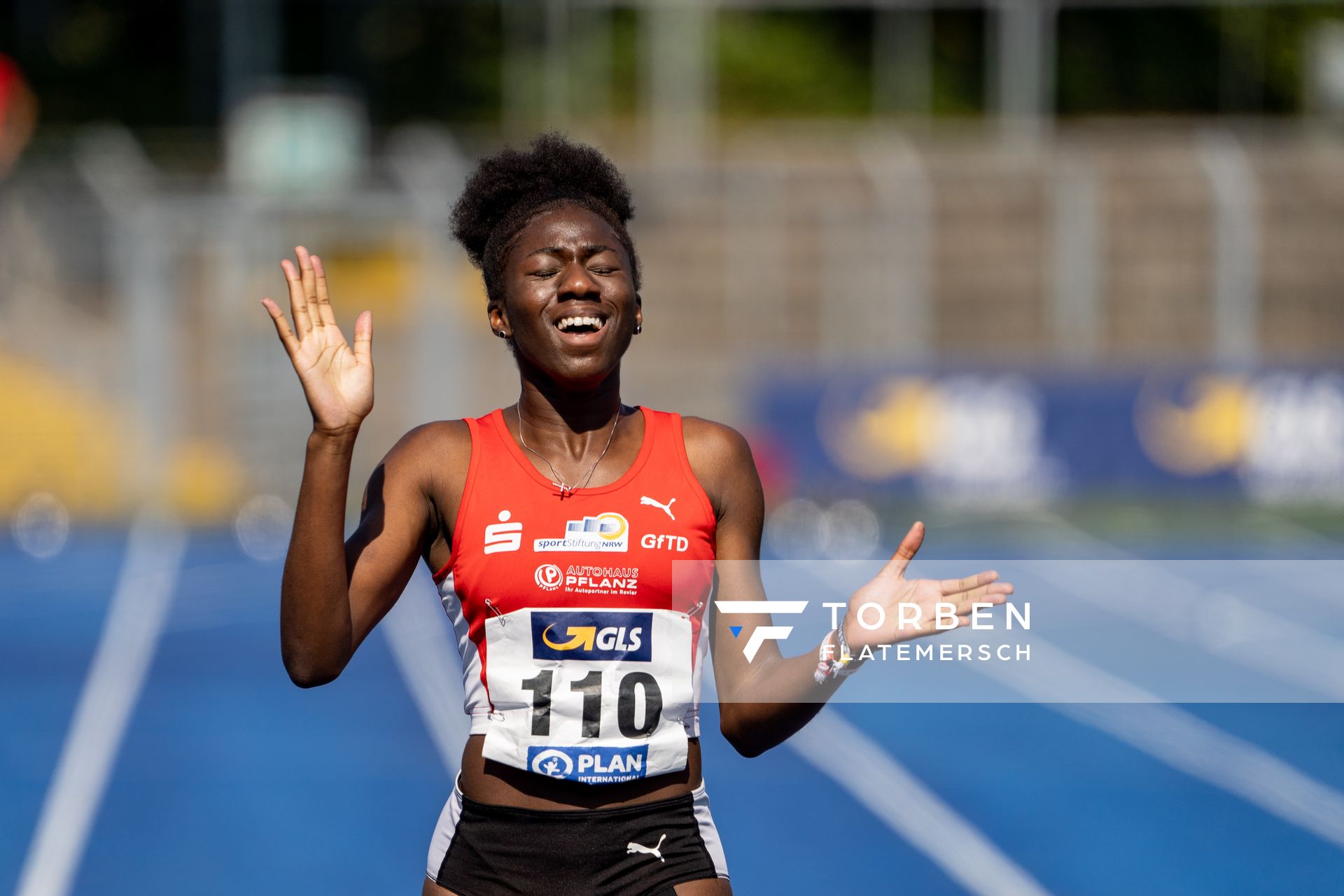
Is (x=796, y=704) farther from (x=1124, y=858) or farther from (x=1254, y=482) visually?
(x=1254, y=482)

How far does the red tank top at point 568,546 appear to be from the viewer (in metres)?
2.91

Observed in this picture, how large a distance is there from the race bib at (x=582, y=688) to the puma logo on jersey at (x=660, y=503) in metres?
0.18

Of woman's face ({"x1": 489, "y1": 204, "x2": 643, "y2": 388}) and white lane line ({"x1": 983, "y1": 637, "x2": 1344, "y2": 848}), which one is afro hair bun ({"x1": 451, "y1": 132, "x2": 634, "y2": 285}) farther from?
white lane line ({"x1": 983, "y1": 637, "x2": 1344, "y2": 848})

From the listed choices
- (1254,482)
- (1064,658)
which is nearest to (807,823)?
(1064,658)

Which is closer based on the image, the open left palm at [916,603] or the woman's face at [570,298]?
the open left palm at [916,603]

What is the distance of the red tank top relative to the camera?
9.55 ft

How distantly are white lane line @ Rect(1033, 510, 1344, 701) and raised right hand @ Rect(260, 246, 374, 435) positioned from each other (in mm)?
5552

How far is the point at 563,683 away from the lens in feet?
9.55

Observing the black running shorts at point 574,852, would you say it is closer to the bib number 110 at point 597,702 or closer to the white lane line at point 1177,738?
the bib number 110 at point 597,702

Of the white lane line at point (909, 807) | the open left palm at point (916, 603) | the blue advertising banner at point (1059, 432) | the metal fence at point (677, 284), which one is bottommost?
the white lane line at point (909, 807)

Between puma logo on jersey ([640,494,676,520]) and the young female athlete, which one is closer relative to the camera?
the young female athlete

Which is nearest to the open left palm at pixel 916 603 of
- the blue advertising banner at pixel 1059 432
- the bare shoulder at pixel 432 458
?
the bare shoulder at pixel 432 458

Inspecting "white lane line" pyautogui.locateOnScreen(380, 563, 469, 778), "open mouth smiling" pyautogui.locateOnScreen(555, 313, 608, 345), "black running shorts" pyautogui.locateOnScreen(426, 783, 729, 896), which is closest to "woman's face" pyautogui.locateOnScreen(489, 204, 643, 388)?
"open mouth smiling" pyautogui.locateOnScreen(555, 313, 608, 345)

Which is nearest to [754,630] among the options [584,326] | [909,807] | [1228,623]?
[584,326]
